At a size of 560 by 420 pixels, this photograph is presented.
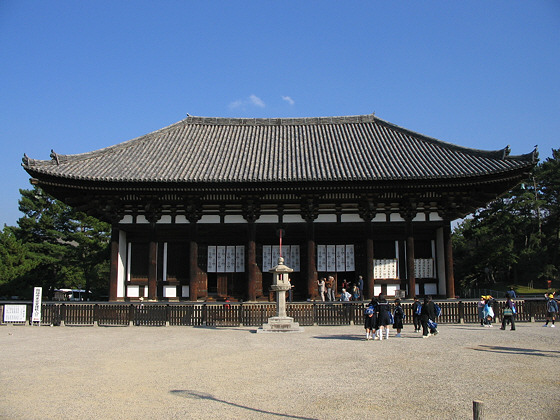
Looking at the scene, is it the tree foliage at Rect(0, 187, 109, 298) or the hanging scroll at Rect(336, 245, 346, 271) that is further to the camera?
the tree foliage at Rect(0, 187, 109, 298)

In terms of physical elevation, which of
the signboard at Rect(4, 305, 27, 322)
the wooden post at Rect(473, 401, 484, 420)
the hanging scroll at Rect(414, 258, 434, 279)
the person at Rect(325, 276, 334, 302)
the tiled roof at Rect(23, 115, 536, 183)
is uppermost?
the tiled roof at Rect(23, 115, 536, 183)

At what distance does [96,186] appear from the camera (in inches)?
760

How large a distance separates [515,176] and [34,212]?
41119 mm

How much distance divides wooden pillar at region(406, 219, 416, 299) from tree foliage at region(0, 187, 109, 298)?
28038 millimetres

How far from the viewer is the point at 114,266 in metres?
20.4

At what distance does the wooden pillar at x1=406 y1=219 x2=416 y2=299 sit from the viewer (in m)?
20.0

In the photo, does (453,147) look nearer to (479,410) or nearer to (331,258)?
(331,258)

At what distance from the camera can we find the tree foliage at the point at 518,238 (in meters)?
43.7

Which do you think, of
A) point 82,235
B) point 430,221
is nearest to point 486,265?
point 430,221

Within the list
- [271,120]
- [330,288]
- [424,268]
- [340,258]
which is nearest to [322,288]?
[330,288]

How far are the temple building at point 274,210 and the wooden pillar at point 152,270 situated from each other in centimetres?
4

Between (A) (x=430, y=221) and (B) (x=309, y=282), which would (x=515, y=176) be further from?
(B) (x=309, y=282)

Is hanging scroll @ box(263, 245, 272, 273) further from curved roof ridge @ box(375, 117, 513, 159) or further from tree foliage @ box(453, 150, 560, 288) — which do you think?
tree foliage @ box(453, 150, 560, 288)

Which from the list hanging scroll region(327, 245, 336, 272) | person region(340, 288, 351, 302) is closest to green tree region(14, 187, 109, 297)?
hanging scroll region(327, 245, 336, 272)
